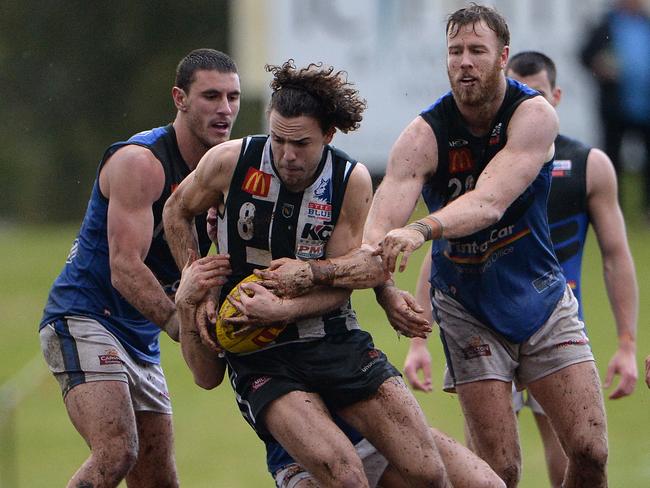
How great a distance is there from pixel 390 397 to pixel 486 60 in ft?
5.39

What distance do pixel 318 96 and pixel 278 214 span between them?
55 centimetres

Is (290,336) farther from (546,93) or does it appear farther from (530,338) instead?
(546,93)

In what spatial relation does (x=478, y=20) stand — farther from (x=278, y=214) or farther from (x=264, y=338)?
(x=264, y=338)

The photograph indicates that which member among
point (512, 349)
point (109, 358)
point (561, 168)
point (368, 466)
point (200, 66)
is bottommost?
point (368, 466)

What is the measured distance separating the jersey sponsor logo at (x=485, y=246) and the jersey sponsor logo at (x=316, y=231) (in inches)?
36.5

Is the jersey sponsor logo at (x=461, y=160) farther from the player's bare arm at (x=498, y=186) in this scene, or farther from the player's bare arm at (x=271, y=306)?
the player's bare arm at (x=271, y=306)

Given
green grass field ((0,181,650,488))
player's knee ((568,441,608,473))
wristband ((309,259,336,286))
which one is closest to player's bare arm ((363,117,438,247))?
wristband ((309,259,336,286))

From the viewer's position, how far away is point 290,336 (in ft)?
20.2

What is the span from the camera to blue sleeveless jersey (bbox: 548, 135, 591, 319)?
7.66 m

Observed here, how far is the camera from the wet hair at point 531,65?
305 inches

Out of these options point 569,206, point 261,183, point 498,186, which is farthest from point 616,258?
point 261,183

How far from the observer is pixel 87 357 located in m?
6.94

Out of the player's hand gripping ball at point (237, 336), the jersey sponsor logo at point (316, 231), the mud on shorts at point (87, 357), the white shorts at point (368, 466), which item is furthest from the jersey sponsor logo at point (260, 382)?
the mud on shorts at point (87, 357)

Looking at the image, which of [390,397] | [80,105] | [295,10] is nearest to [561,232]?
[390,397]
